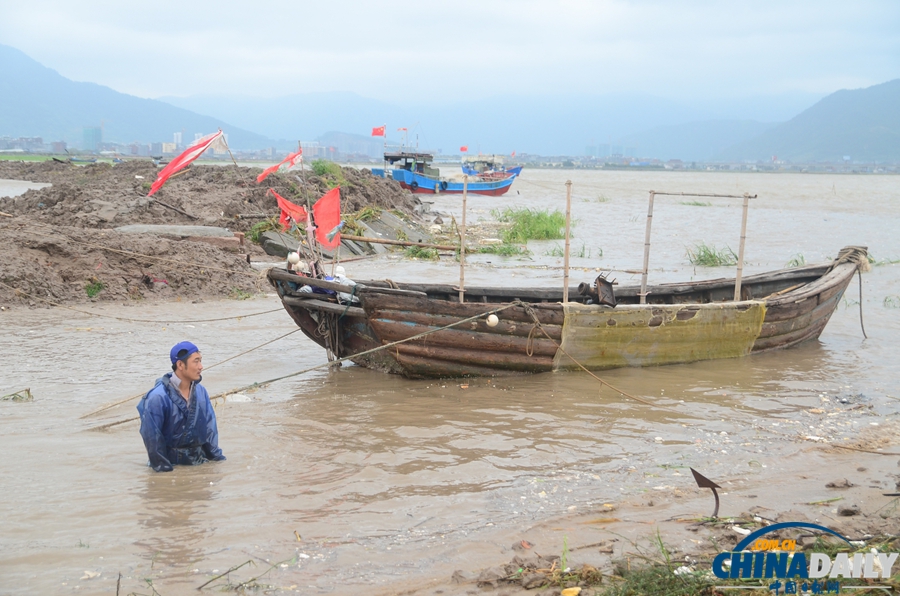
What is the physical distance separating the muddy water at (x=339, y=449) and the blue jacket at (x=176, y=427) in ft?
0.37

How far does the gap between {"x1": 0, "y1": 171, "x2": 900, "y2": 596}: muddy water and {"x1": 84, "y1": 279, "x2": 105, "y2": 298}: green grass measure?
39cm

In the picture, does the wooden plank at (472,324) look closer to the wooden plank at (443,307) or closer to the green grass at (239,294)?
the wooden plank at (443,307)

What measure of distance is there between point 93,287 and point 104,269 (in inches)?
17.2

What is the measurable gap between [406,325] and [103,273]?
5901mm

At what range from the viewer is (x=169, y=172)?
6.70 meters

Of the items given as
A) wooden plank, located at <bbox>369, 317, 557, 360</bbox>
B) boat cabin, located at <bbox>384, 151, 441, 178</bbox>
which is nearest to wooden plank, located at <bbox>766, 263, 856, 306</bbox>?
wooden plank, located at <bbox>369, 317, 557, 360</bbox>

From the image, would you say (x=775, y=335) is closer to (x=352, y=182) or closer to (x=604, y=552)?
(x=604, y=552)

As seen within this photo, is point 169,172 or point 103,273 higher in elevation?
point 169,172

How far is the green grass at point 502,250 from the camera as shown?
17.4 metres

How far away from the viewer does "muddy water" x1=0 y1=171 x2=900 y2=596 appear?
4047mm

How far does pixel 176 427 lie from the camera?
5047 mm

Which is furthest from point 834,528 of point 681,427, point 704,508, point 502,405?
point 502,405

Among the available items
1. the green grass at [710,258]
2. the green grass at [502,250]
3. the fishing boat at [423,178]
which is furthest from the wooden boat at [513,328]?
the fishing boat at [423,178]

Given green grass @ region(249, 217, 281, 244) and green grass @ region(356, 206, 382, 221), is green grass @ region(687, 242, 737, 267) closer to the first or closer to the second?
green grass @ region(356, 206, 382, 221)
